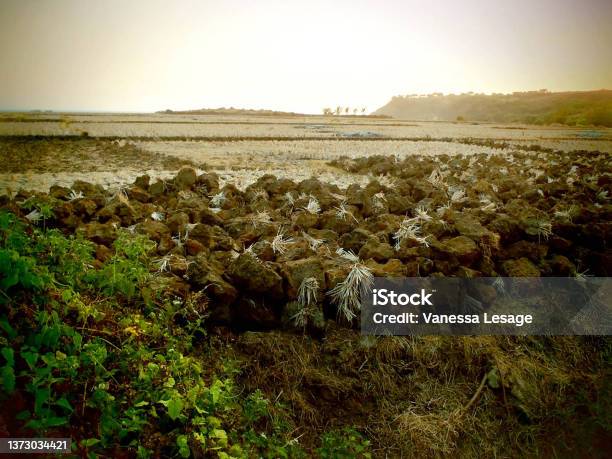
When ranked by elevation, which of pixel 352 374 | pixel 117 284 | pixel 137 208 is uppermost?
pixel 137 208

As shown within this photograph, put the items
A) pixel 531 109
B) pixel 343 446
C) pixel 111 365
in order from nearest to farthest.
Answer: pixel 111 365 < pixel 343 446 < pixel 531 109

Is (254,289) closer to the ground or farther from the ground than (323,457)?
farther from the ground

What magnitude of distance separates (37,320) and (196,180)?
3944 millimetres

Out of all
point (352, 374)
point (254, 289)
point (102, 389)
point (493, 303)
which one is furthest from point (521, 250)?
point (102, 389)

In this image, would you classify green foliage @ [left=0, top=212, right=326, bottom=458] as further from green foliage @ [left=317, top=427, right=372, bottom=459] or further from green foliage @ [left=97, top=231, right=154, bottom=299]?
green foliage @ [left=317, top=427, right=372, bottom=459]

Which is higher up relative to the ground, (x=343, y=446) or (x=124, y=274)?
(x=124, y=274)

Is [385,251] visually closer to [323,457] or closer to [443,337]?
[443,337]

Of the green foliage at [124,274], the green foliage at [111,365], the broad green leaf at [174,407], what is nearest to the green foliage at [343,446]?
the green foliage at [111,365]

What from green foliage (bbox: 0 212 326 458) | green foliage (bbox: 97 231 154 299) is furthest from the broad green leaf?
green foliage (bbox: 97 231 154 299)

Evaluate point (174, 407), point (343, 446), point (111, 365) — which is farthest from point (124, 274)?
point (343, 446)

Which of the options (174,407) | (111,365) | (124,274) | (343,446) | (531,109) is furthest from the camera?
(531,109)

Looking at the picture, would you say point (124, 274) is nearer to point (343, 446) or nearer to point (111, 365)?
point (111, 365)

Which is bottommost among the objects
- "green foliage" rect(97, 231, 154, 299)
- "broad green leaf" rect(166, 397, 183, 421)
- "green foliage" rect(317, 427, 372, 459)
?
"green foliage" rect(317, 427, 372, 459)

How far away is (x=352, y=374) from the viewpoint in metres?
3.35
